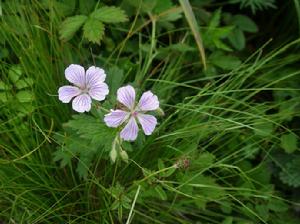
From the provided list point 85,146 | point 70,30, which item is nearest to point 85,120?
point 85,146

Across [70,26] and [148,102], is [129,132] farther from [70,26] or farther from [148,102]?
[70,26]

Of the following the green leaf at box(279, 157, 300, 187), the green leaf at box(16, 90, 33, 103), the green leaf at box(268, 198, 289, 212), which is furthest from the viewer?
the green leaf at box(279, 157, 300, 187)

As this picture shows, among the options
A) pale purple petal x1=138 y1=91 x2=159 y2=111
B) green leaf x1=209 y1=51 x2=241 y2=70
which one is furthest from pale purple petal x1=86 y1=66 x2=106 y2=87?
green leaf x1=209 y1=51 x2=241 y2=70

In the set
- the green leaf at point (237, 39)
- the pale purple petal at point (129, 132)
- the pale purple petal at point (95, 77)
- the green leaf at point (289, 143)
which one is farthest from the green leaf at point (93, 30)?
the green leaf at point (289, 143)

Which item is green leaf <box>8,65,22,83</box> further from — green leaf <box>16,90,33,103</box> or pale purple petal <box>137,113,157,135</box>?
pale purple petal <box>137,113,157,135</box>

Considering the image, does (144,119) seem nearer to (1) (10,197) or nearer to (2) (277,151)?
(1) (10,197)

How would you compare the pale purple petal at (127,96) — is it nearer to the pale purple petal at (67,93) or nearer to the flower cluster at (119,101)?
the flower cluster at (119,101)
